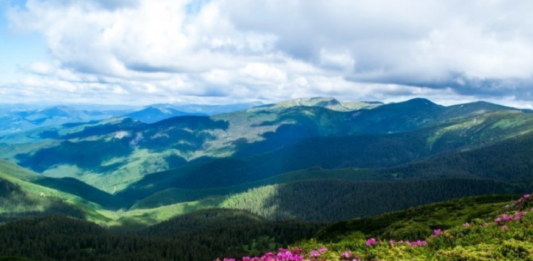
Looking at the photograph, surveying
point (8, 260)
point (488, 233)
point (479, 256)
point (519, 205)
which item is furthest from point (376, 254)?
point (8, 260)

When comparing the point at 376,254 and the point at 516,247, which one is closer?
the point at 516,247

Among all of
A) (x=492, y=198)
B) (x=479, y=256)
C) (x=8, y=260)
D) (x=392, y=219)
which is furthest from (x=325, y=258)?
(x=8, y=260)

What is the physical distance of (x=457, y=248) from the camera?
92.6 feet

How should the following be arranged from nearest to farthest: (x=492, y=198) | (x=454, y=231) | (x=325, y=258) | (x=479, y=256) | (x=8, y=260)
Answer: (x=479, y=256) → (x=325, y=258) → (x=454, y=231) → (x=492, y=198) → (x=8, y=260)

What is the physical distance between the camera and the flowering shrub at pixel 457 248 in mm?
26812

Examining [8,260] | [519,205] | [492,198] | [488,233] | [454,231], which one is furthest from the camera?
[8,260]

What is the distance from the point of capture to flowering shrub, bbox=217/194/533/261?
26.8m

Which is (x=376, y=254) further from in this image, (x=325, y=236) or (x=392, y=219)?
(x=392, y=219)

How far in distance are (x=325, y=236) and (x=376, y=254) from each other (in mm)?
123480

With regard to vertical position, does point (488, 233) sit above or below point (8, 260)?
above

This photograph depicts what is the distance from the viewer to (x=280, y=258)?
30.5 m

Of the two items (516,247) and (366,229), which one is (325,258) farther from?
(366,229)

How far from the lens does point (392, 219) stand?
156 metres

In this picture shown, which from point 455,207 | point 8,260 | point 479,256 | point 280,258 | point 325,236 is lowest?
point 8,260
